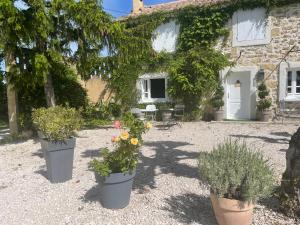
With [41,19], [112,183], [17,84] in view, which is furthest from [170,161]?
[17,84]

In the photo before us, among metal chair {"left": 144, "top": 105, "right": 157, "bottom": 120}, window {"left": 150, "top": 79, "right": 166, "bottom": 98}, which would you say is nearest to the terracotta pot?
metal chair {"left": 144, "top": 105, "right": 157, "bottom": 120}

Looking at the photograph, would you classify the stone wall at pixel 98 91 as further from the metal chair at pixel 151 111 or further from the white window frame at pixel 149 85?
the metal chair at pixel 151 111

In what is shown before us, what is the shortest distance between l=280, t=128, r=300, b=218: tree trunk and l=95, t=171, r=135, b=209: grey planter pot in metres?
1.96

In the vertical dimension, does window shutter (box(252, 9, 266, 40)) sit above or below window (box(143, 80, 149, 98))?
above

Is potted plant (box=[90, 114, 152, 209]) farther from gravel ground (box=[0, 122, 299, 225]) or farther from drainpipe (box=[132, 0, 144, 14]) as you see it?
drainpipe (box=[132, 0, 144, 14])

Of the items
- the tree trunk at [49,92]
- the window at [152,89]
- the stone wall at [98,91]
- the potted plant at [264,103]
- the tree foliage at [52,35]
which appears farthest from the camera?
the stone wall at [98,91]

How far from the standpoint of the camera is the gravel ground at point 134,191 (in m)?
3.83

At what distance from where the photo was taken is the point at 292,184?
11.3ft

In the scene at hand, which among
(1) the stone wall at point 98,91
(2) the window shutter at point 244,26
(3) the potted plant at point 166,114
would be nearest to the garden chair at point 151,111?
(3) the potted plant at point 166,114

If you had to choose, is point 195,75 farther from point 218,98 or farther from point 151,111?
point 151,111

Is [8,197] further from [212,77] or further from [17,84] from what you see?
[212,77]

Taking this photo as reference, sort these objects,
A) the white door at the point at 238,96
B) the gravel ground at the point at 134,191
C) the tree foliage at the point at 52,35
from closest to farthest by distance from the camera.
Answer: the gravel ground at the point at 134,191, the tree foliage at the point at 52,35, the white door at the point at 238,96

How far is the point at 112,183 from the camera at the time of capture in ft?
13.0

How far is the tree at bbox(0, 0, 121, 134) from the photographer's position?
7.50m
